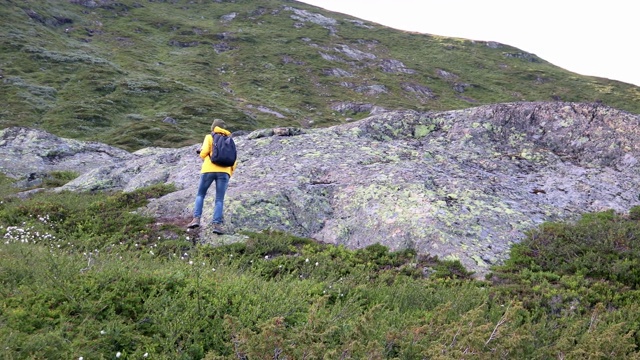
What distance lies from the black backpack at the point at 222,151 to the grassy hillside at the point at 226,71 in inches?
1399

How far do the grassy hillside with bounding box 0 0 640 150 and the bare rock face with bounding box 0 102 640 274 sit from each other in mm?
31101

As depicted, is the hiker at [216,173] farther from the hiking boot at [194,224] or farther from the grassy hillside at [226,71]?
the grassy hillside at [226,71]

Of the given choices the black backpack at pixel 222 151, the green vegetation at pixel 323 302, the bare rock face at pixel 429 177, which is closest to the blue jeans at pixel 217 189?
the black backpack at pixel 222 151

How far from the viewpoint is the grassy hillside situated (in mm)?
58562

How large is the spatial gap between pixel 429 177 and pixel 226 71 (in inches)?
3239

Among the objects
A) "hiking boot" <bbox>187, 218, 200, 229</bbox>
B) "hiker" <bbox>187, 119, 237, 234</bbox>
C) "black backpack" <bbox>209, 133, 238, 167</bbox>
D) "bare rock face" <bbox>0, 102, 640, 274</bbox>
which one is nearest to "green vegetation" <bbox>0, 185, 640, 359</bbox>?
"hiking boot" <bbox>187, 218, 200, 229</bbox>

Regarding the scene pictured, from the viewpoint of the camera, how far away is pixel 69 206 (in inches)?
618

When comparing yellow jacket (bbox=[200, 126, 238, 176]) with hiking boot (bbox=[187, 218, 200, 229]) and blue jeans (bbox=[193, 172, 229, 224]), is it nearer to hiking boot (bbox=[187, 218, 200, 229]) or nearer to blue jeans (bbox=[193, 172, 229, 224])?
blue jeans (bbox=[193, 172, 229, 224])

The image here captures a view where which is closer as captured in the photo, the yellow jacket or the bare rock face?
the yellow jacket

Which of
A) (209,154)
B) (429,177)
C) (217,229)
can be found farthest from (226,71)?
(217,229)

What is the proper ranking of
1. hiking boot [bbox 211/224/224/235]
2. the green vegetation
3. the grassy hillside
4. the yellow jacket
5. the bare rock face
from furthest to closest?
the grassy hillside → the bare rock face → the yellow jacket → hiking boot [bbox 211/224/224/235] → the green vegetation

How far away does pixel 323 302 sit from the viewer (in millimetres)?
7543

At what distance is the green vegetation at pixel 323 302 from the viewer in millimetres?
5836

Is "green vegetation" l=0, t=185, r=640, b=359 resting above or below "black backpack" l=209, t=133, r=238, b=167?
below
